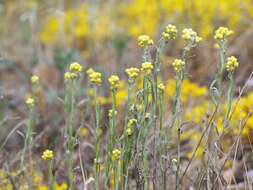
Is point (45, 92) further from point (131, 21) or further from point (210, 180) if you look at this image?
point (210, 180)

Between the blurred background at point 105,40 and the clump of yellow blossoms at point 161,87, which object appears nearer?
the clump of yellow blossoms at point 161,87

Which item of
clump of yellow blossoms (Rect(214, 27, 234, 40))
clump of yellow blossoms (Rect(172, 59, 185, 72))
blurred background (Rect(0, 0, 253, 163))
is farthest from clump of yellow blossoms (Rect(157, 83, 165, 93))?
blurred background (Rect(0, 0, 253, 163))

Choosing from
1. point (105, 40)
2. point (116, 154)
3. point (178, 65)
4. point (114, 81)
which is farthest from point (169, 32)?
point (105, 40)

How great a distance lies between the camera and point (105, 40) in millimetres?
3812

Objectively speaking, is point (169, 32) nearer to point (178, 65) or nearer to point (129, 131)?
point (178, 65)

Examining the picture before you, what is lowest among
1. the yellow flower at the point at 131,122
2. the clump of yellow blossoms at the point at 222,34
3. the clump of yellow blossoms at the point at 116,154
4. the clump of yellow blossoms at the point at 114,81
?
the clump of yellow blossoms at the point at 116,154

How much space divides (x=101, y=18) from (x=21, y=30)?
2.10 ft

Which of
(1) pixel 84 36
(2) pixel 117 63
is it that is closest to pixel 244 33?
(2) pixel 117 63

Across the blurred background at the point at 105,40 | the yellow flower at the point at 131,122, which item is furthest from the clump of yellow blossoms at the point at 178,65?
the blurred background at the point at 105,40

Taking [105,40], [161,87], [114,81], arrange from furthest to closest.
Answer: [105,40] < [161,87] < [114,81]

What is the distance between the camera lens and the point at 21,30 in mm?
Answer: 4250

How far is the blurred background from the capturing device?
3287 millimetres

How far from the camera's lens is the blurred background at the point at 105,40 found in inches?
129

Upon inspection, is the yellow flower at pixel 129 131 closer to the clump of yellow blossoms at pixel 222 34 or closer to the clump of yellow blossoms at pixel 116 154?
the clump of yellow blossoms at pixel 116 154
